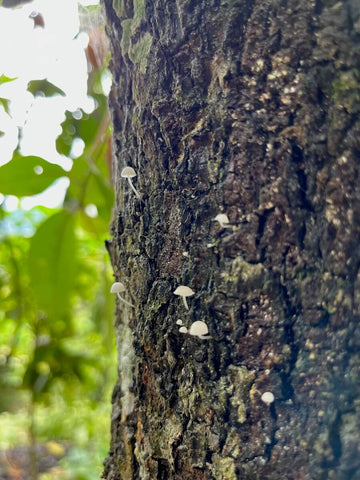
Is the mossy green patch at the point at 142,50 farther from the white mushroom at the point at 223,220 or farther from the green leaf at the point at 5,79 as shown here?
the green leaf at the point at 5,79

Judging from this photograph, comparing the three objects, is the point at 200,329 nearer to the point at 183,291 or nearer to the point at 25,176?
the point at 183,291

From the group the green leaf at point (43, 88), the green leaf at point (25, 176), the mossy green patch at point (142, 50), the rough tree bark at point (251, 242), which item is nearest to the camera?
the rough tree bark at point (251, 242)

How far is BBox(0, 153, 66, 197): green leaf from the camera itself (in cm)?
119

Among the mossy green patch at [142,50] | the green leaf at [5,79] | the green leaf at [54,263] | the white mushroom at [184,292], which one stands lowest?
the green leaf at [54,263]

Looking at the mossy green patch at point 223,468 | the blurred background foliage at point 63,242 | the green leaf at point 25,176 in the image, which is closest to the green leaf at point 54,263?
the blurred background foliage at point 63,242

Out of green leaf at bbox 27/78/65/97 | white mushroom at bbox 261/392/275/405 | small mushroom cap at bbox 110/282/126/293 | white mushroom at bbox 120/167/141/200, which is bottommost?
white mushroom at bbox 261/392/275/405

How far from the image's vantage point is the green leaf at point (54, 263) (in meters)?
1.21

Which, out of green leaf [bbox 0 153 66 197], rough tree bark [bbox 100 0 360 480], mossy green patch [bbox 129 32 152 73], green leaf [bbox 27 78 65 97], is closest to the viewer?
rough tree bark [bbox 100 0 360 480]

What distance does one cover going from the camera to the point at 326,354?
48 centimetres

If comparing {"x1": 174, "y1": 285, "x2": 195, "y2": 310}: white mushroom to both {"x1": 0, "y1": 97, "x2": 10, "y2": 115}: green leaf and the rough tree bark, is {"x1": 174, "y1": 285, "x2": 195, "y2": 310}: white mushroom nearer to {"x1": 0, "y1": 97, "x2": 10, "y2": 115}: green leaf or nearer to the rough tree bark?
the rough tree bark

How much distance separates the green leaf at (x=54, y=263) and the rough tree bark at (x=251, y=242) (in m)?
0.65

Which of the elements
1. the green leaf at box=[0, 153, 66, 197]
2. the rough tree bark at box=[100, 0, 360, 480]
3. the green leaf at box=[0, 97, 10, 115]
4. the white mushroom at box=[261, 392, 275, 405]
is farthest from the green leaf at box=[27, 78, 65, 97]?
the white mushroom at box=[261, 392, 275, 405]

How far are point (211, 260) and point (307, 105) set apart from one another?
9.0 inches

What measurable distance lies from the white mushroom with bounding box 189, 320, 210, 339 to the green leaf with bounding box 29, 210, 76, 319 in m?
0.78
